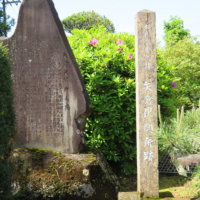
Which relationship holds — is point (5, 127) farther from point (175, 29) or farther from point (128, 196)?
point (175, 29)

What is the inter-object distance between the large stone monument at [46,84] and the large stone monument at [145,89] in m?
0.89

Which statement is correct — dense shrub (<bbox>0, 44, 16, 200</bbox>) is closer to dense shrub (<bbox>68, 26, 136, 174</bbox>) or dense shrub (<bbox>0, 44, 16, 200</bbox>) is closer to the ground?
dense shrub (<bbox>68, 26, 136, 174</bbox>)

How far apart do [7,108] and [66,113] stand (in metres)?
1.10

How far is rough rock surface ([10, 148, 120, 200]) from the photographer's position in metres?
3.05

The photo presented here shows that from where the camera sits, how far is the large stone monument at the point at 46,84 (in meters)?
3.56

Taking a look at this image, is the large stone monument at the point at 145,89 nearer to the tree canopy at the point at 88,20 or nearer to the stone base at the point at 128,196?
the stone base at the point at 128,196

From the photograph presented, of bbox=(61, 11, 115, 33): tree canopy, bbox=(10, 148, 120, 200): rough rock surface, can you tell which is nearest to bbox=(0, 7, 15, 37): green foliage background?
bbox=(61, 11, 115, 33): tree canopy

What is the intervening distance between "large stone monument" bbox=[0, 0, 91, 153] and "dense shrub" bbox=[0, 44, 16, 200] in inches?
38.0

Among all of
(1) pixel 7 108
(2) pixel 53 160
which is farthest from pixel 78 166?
(1) pixel 7 108

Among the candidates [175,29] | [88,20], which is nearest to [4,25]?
[88,20]

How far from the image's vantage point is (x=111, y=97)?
420cm

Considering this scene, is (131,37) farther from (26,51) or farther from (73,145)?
(73,145)

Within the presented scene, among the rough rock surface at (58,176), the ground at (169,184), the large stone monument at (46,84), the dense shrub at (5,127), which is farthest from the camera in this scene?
the ground at (169,184)

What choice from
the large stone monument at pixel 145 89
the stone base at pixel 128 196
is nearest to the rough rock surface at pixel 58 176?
the stone base at pixel 128 196
